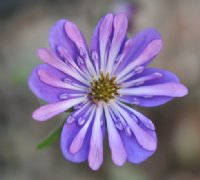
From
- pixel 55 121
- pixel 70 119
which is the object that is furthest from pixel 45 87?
pixel 55 121

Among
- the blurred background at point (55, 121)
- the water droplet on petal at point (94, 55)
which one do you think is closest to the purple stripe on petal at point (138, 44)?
the water droplet on petal at point (94, 55)

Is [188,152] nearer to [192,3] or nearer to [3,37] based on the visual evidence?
[192,3]

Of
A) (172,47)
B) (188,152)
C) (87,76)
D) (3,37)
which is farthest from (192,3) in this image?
(87,76)

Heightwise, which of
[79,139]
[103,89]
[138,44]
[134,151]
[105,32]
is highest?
[105,32]

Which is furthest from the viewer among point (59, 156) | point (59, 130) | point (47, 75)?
point (59, 156)

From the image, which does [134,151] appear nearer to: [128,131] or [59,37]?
[128,131]

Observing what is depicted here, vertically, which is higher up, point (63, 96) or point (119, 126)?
point (63, 96)

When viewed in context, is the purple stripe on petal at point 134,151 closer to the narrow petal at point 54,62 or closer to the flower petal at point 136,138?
the flower petal at point 136,138
